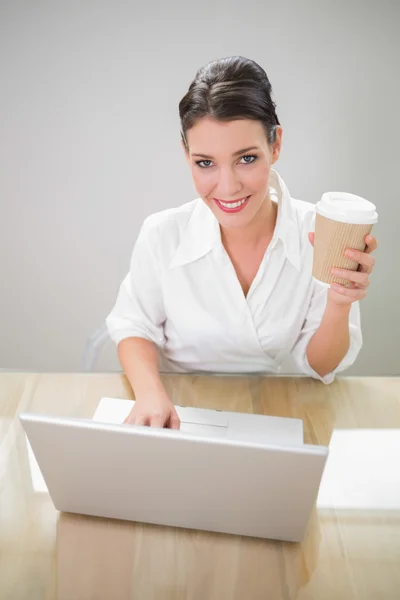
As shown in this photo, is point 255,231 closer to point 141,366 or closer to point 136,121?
point 141,366

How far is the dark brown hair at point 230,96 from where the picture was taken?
1372 mm

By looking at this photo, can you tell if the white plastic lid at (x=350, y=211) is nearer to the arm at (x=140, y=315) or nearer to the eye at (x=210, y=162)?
the eye at (x=210, y=162)

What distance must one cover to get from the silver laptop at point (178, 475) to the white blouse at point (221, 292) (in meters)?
0.59

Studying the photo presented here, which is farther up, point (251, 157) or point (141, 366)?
point (251, 157)

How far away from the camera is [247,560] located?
1.08m

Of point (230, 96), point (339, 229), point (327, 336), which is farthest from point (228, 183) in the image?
point (327, 336)

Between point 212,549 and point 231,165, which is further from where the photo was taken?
point 231,165

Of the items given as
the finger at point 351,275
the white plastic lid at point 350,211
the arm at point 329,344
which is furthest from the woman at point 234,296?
the white plastic lid at point 350,211

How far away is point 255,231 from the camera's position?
5.48 ft

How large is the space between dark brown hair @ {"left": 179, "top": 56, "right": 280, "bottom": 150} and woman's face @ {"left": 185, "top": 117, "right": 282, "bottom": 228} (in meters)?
0.02

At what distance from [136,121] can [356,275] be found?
171cm

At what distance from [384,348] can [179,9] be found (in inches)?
74.7

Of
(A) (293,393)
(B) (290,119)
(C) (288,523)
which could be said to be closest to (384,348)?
(B) (290,119)

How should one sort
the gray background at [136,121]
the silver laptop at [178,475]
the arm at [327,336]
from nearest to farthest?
the silver laptop at [178,475]
the arm at [327,336]
the gray background at [136,121]
